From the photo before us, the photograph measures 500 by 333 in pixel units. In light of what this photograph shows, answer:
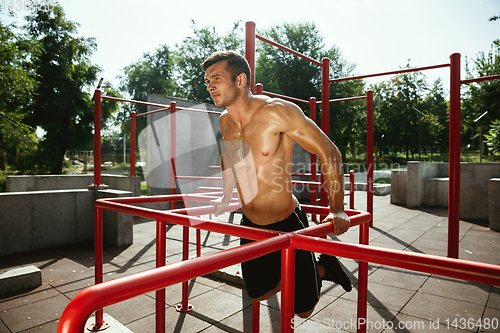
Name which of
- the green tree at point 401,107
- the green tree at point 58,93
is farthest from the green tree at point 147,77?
the green tree at point 401,107

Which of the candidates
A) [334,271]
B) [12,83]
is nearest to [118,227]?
[334,271]

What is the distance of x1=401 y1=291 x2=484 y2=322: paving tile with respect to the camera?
2.52 metres

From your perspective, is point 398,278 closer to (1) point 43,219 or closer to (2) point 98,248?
(2) point 98,248

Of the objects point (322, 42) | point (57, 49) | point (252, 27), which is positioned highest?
point (322, 42)

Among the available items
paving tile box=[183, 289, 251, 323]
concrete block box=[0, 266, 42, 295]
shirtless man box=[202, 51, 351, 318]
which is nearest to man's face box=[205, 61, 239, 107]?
shirtless man box=[202, 51, 351, 318]

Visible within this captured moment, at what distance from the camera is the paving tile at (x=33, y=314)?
8.18 ft

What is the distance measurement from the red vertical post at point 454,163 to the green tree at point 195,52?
24800 mm

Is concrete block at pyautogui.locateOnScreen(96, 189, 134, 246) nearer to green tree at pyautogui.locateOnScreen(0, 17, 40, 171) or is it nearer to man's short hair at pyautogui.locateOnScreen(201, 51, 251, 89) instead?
man's short hair at pyautogui.locateOnScreen(201, 51, 251, 89)

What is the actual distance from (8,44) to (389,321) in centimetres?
1624

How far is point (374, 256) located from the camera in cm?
88

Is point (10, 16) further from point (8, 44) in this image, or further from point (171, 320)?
point (171, 320)

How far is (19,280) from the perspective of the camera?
10.3 feet

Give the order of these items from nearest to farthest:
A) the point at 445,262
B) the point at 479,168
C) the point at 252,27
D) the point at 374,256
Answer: the point at 445,262, the point at 374,256, the point at 252,27, the point at 479,168

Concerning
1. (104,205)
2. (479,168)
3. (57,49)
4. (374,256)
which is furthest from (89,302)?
(57,49)
